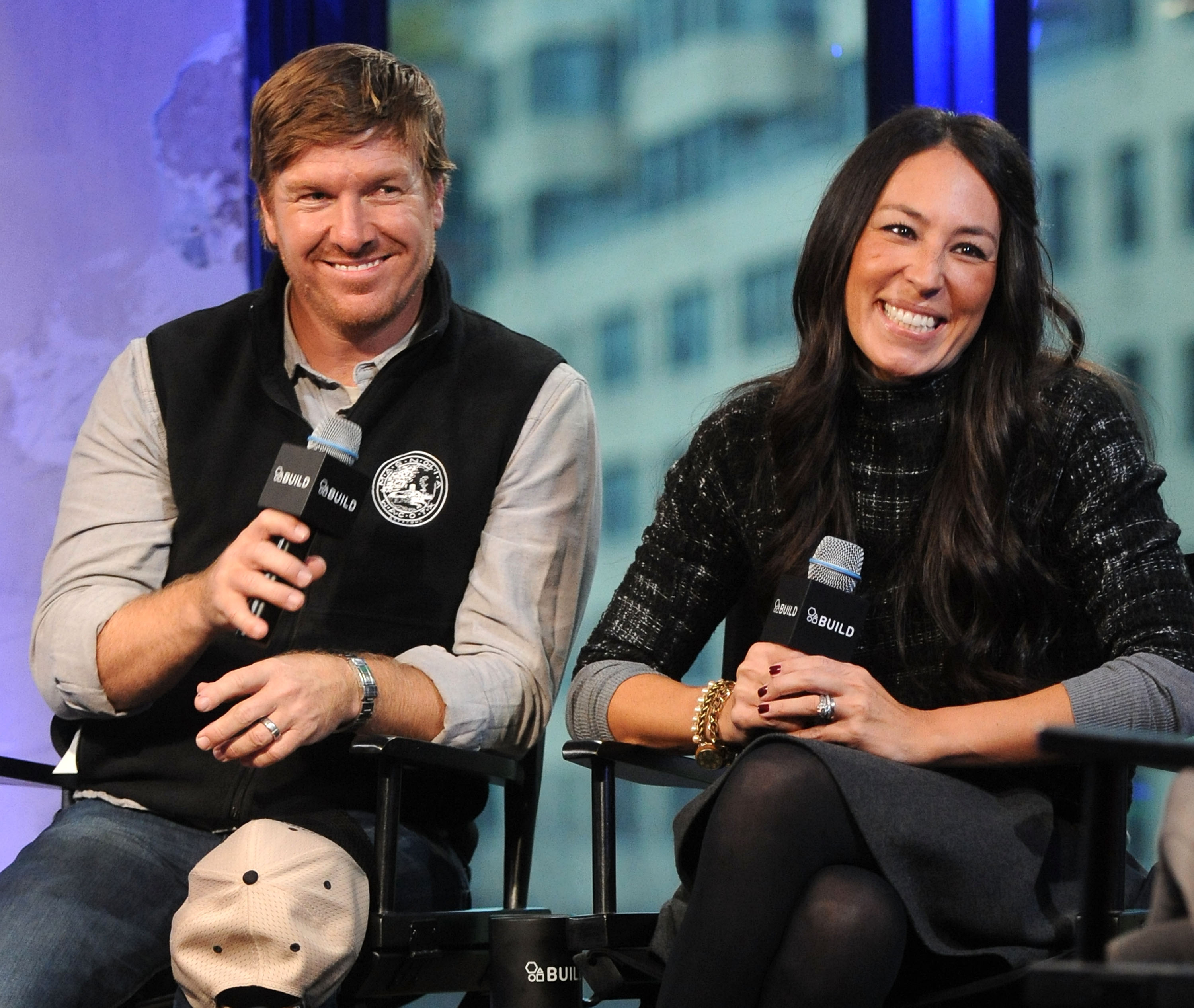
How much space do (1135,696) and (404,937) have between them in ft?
2.88

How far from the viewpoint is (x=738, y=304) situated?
3174 millimetres

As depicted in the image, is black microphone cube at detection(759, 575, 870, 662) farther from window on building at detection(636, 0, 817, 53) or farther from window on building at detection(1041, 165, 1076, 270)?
window on building at detection(636, 0, 817, 53)

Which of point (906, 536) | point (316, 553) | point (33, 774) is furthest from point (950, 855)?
point (33, 774)

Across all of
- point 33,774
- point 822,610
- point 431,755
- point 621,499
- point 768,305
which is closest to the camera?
point 822,610

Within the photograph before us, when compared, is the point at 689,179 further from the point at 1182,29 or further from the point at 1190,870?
the point at 1190,870

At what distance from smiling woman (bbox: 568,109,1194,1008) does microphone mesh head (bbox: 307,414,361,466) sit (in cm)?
46

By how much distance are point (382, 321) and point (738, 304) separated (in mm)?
1133

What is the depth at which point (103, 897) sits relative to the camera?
1.85 m

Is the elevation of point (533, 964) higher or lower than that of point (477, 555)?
lower

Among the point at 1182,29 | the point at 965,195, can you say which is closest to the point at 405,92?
the point at 965,195

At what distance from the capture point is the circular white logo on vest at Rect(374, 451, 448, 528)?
215cm


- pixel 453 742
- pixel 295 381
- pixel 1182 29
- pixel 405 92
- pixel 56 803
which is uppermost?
pixel 1182 29

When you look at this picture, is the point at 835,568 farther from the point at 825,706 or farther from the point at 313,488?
the point at 313,488

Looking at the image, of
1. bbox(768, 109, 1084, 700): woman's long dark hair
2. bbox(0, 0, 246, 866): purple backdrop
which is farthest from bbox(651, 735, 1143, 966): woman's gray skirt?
bbox(0, 0, 246, 866): purple backdrop
